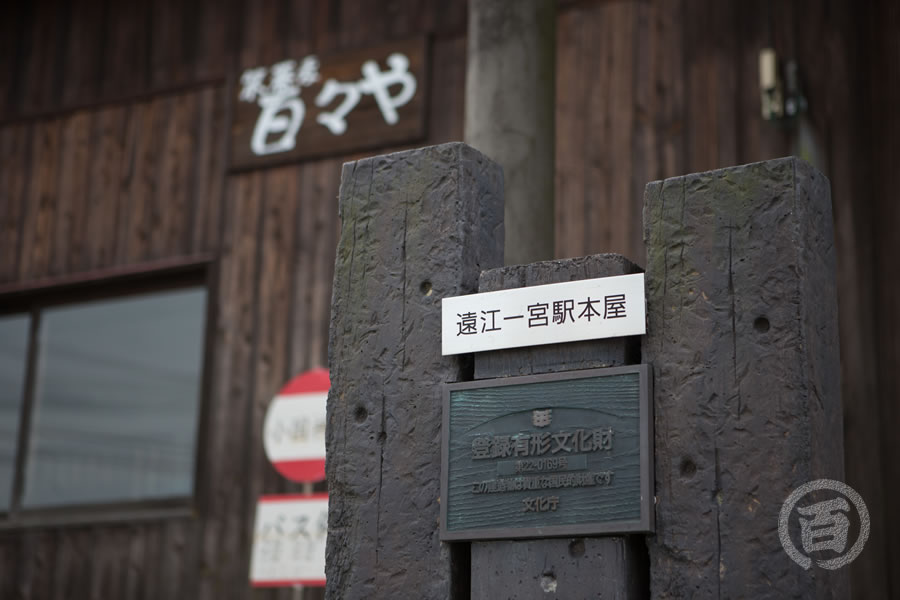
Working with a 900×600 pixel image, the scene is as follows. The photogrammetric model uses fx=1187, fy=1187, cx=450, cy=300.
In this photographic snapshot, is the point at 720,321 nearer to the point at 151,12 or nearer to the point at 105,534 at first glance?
the point at 105,534

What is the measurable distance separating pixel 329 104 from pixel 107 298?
2.16 meters

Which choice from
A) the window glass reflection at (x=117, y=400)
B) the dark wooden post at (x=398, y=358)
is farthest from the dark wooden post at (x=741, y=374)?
the window glass reflection at (x=117, y=400)

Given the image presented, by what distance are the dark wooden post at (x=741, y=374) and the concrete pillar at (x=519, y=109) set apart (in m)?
1.05

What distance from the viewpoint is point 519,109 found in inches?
169

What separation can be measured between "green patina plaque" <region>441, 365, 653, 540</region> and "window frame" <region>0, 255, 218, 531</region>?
14.6ft

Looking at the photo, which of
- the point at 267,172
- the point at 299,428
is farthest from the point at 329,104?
the point at 299,428

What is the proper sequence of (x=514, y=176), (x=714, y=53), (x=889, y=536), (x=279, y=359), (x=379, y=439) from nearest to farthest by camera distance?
(x=379, y=439) < (x=514, y=176) < (x=889, y=536) < (x=714, y=53) < (x=279, y=359)

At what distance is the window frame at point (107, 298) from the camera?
759 centimetres

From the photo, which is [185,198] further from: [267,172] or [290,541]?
[290,541]

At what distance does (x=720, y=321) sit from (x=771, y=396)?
0.24 m

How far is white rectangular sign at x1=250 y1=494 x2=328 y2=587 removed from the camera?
20.5 feet

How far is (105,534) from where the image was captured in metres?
7.71

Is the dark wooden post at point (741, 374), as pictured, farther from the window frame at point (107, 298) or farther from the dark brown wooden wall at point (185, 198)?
the window frame at point (107, 298)

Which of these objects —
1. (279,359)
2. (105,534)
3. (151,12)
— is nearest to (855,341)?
(279,359)
